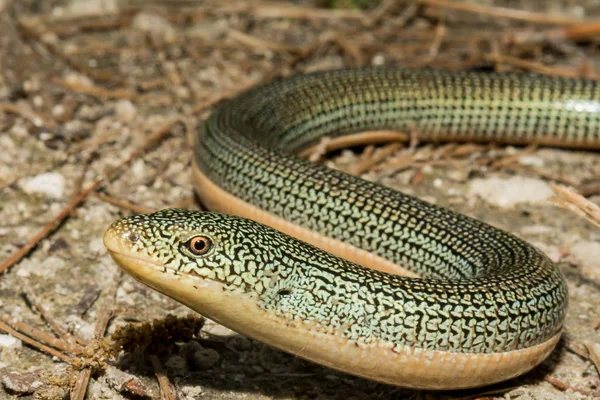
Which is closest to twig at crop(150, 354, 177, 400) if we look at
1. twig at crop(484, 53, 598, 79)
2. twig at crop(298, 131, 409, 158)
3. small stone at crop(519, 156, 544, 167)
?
twig at crop(298, 131, 409, 158)

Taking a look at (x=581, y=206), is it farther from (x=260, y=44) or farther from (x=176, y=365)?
(x=260, y=44)

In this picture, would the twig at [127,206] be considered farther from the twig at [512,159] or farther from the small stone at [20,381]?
the twig at [512,159]

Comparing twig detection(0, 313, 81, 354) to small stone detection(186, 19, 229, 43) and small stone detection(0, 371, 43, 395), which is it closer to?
small stone detection(0, 371, 43, 395)

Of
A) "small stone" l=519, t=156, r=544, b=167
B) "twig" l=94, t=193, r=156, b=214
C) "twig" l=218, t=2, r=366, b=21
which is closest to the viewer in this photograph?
"twig" l=94, t=193, r=156, b=214

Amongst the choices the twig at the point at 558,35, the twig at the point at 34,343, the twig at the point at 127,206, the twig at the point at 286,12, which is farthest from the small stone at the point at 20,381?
the twig at the point at 558,35

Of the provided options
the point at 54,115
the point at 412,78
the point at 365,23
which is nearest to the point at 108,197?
the point at 54,115

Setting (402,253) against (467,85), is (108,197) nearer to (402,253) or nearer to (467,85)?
(402,253)

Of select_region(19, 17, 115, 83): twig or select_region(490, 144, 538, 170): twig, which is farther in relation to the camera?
select_region(19, 17, 115, 83): twig
